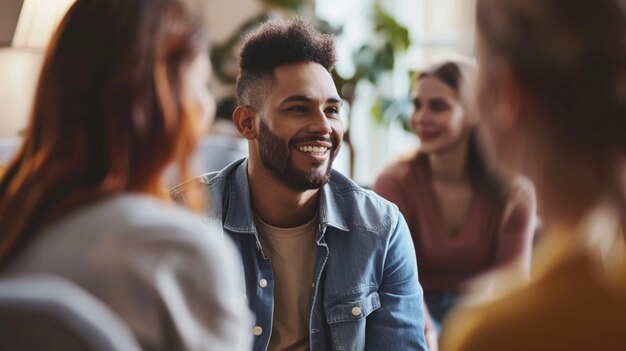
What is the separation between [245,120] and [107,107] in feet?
3.72

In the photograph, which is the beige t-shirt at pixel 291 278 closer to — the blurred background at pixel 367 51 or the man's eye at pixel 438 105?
the man's eye at pixel 438 105

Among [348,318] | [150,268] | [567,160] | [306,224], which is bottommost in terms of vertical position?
[348,318]

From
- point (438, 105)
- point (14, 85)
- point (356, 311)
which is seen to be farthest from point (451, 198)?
point (14, 85)

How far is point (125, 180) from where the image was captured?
3.45ft

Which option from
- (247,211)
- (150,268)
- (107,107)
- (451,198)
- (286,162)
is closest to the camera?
(150,268)

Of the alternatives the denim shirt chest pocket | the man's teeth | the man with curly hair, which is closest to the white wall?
the man with curly hair

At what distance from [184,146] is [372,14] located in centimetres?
368

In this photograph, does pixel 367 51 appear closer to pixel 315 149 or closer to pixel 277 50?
pixel 277 50

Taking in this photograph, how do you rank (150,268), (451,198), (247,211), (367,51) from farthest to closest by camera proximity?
(367,51), (451,198), (247,211), (150,268)

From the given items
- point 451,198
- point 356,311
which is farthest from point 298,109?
point 451,198

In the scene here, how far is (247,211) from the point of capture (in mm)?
1912

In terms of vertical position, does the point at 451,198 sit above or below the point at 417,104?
below

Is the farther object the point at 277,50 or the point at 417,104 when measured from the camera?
the point at 417,104

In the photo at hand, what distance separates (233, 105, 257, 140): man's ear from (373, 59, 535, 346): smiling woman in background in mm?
717
